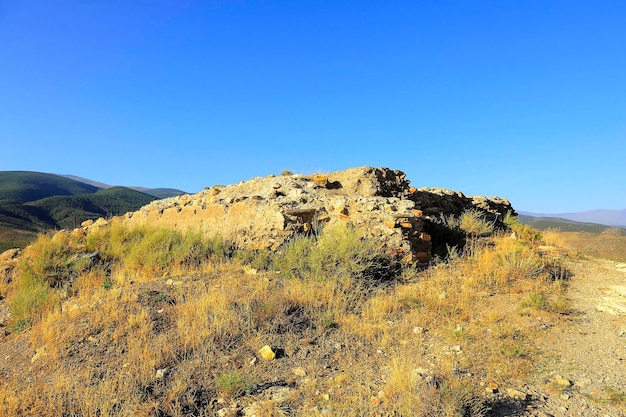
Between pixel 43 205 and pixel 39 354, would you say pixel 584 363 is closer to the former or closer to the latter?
pixel 39 354

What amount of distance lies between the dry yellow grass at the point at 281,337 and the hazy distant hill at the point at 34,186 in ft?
246

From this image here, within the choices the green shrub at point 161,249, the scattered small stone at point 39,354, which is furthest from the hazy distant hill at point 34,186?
the scattered small stone at point 39,354

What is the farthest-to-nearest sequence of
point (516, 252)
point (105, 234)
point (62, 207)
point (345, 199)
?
point (62, 207), point (105, 234), point (345, 199), point (516, 252)

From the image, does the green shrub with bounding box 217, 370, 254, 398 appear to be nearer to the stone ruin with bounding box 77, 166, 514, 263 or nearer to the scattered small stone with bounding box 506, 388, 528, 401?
the scattered small stone with bounding box 506, 388, 528, 401

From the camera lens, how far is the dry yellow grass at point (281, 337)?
3.08m

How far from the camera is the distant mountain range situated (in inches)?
1249

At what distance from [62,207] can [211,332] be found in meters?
51.7

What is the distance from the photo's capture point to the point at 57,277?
7.07 m

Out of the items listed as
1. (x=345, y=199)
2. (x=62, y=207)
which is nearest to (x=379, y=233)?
(x=345, y=199)

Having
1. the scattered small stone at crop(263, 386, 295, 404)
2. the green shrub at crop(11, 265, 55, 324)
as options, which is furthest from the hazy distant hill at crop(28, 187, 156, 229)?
the scattered small stone at crop(263, 386, 295, 404)

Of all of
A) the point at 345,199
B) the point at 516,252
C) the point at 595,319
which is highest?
the point at 345,199

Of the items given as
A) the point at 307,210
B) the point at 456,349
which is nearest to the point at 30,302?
the point at 307,210

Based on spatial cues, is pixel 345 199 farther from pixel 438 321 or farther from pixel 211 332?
pixel 211 332

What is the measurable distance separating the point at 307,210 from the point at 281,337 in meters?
3.77
